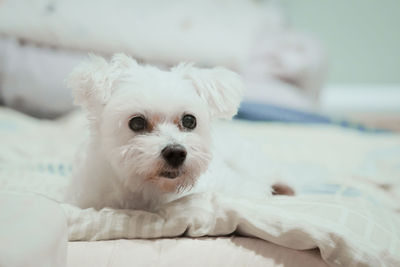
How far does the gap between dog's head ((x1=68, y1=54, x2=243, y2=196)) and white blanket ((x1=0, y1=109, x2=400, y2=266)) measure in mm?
81

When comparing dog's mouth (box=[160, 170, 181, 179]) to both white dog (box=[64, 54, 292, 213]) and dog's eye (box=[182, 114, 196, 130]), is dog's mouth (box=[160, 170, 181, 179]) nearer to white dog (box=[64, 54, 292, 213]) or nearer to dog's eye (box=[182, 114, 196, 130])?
white dog (box=[64, 54, 292, 213])

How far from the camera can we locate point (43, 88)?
83.4 inches

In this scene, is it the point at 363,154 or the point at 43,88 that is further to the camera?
the point at 43,88

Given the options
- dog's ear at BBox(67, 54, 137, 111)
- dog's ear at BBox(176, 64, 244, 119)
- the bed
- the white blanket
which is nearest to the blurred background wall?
the bed

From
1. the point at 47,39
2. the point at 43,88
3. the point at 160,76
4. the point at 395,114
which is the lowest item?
the point at 395,114

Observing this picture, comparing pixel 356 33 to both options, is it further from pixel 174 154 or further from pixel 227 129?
pixel 174 154

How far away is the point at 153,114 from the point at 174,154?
4.4 inches

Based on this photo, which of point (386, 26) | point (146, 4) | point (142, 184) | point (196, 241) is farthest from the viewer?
point (386, 26)

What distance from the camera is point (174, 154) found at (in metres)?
0.83

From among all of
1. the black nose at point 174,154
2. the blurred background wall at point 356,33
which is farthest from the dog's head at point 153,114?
the blurred background wall at point 356,33

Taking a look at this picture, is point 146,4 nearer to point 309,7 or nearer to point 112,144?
point 309,7

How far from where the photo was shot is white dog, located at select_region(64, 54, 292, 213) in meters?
0.85

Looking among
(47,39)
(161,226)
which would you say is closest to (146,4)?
(47,39)

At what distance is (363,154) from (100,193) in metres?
1.22
